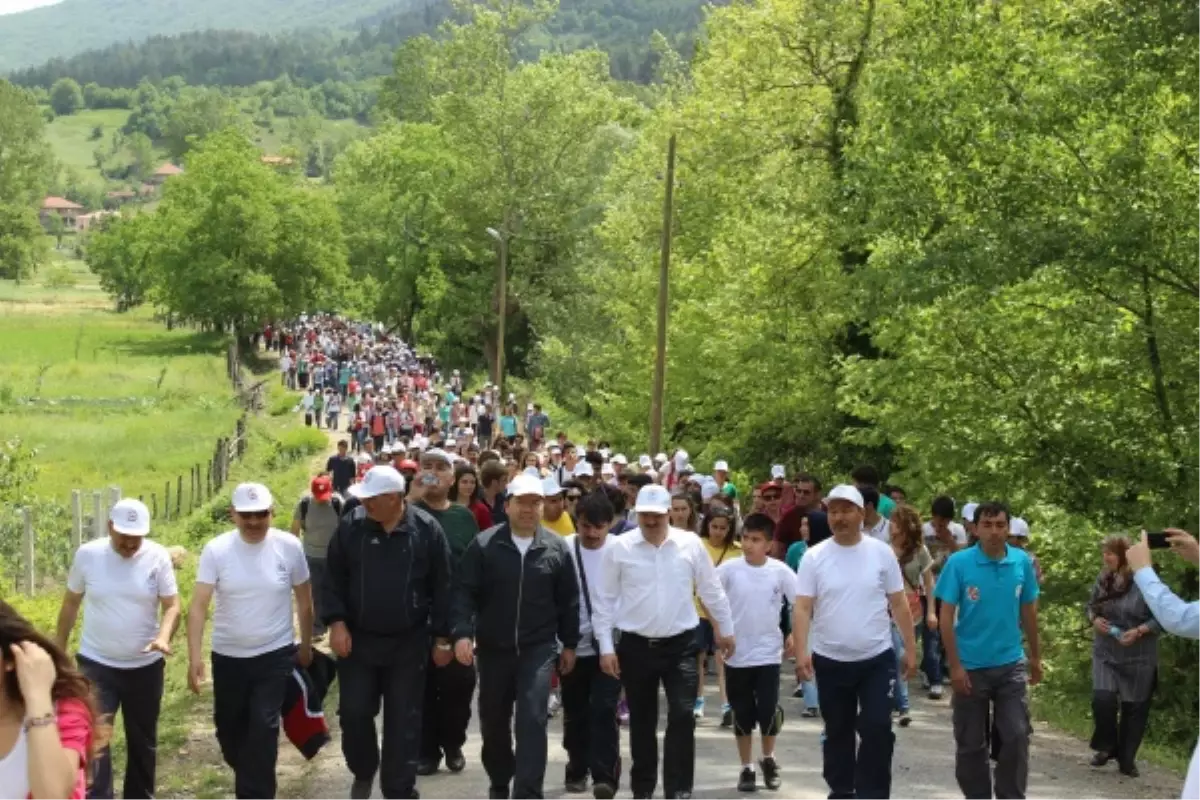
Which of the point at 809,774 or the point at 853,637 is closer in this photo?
the point at 853,637

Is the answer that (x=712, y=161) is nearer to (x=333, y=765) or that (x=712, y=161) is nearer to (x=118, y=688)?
(x=333, y=765)

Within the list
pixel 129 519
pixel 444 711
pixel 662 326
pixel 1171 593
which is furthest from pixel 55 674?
pixel 662 326

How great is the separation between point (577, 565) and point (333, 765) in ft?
7.32

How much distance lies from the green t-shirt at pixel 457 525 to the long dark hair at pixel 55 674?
687cm

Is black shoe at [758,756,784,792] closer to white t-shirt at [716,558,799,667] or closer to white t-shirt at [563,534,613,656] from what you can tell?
white t-shirt at [716,558,799,667]

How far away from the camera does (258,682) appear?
9.72m

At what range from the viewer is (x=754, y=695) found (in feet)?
37.4

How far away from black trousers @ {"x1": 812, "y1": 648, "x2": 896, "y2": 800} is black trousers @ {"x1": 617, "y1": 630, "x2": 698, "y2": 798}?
0.76 m

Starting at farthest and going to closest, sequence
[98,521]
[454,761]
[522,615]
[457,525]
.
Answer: [98,521] < [457,525] < [454,761] < [522,615]

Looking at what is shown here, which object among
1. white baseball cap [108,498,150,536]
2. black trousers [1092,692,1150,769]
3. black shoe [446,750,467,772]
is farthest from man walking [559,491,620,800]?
black trousers [1092,692,1150,769]

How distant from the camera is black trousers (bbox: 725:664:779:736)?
1127cm

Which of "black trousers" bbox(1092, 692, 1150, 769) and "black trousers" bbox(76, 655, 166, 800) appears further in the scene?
"black trousers" bbox(1092, 692, 1150, 769)

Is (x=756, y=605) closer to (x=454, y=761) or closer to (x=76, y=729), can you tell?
(x=454, y=761)

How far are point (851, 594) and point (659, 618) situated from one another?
112cm
